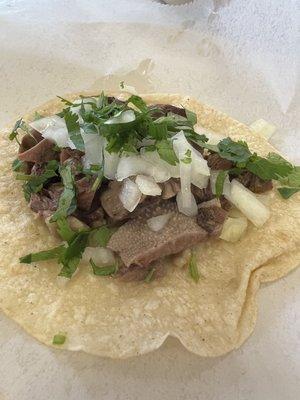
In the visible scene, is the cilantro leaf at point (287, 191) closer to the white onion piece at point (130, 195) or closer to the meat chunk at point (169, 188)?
the meat chunk at point (169, 188)

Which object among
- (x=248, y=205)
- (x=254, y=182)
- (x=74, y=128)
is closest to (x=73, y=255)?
(x=74, y=128)

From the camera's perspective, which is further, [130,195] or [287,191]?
[287,191]

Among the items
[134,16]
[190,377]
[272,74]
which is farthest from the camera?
[134,16]

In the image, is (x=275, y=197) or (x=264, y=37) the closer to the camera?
(x=275, y=197)

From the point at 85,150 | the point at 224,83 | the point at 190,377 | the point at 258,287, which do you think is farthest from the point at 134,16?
the point at 190,377

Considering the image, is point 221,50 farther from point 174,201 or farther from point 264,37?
point 174,201

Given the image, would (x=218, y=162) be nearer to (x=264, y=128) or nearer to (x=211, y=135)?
(x=211, y=135)
